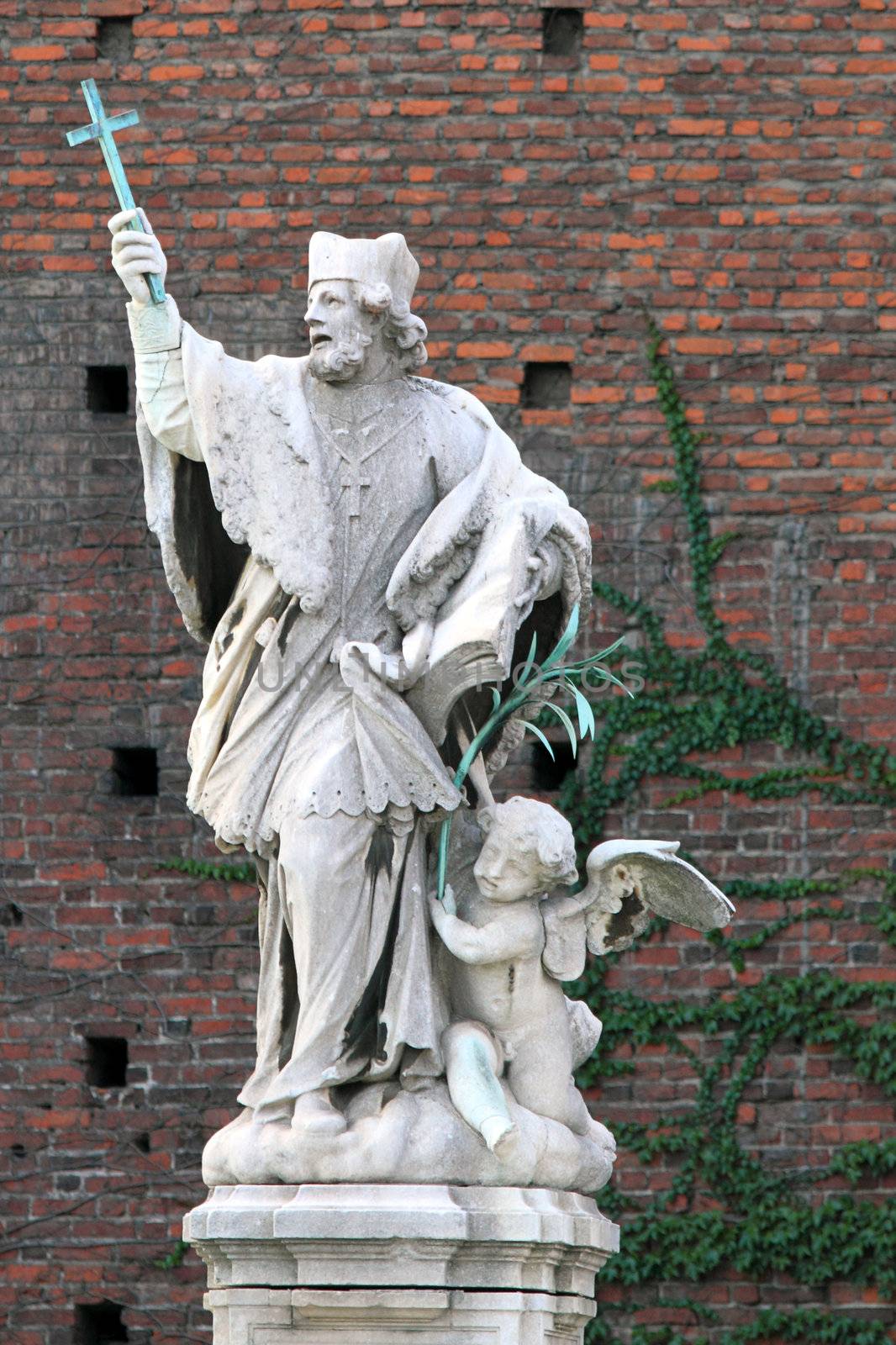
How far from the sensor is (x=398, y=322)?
5.39 meters

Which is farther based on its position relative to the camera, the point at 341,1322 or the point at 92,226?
the point at 92,226

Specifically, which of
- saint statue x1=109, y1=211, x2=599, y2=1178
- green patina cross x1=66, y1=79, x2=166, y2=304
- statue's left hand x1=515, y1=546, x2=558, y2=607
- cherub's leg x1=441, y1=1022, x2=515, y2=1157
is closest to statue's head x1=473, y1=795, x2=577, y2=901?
saint statue x1=109, y1=211, x2=599, y2=1178

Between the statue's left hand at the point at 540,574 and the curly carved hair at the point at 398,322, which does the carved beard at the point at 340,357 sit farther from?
the statue's left hand at the point at 540,574

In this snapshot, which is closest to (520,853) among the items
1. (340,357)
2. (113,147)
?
(340,357)

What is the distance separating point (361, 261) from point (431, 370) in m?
3.43

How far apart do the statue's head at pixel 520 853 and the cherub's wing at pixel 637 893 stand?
155mm

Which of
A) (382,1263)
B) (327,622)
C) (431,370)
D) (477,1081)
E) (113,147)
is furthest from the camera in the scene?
(431,370)

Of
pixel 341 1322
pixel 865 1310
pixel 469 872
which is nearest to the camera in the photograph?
pixel 341 1322

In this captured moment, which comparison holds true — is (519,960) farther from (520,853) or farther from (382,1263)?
(382,1263)

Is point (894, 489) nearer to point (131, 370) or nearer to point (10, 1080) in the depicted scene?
point (131, 370)

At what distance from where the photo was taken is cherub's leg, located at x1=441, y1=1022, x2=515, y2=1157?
16.2ft

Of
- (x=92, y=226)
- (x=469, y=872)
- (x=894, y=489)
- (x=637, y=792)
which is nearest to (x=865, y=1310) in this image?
(x=637, y=792)

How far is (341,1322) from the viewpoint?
4.90 meters

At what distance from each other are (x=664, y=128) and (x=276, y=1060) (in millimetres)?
4505
